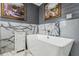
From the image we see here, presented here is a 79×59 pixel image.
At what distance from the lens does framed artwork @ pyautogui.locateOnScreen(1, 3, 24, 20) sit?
1.44 metres

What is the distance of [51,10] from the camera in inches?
57.9

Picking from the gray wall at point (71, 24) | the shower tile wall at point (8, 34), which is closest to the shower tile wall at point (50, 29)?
the gray wall at point (71, 24)

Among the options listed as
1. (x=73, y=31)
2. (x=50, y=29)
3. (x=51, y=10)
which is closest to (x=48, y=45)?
(x=50, y=29)

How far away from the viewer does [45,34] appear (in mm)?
1451

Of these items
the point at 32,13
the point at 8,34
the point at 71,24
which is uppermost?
the point at 32,13

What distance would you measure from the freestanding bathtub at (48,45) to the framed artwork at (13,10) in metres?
0.31

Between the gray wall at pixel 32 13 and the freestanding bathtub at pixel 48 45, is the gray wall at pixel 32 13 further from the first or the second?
the freestanding bathtub at pixel 48 45

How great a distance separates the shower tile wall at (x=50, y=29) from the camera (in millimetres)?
1447

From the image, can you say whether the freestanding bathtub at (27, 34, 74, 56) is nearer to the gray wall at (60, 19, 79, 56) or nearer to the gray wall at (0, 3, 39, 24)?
the gray wall at (60, 19, 79, 56)

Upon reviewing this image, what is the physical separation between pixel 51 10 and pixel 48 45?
0.47 metres

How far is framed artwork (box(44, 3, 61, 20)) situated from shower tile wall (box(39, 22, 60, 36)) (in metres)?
0.11

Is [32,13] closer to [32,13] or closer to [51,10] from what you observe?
[32,13]

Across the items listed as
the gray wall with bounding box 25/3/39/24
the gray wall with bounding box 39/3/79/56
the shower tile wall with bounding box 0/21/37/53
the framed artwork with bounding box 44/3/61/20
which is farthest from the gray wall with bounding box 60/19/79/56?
the shower tile wall with bounding box 0/21/37/53

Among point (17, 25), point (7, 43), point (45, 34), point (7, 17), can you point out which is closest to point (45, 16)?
point (45, 34)
